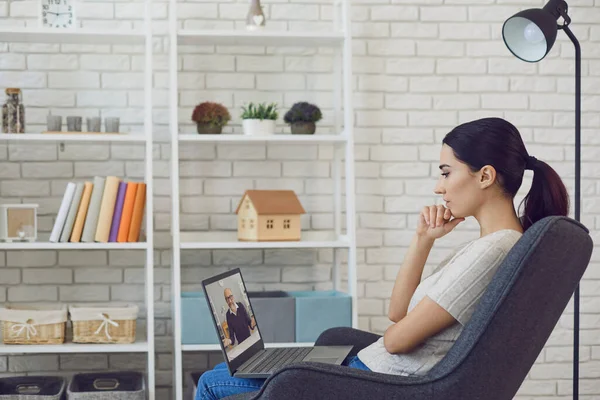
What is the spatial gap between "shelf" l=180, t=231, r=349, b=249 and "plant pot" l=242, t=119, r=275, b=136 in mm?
413

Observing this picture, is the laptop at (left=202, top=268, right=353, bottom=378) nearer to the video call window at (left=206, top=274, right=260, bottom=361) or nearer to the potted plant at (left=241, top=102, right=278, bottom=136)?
the video call window at (left=206, top=274, right=260, bottom=361)

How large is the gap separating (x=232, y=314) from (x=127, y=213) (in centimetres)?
92

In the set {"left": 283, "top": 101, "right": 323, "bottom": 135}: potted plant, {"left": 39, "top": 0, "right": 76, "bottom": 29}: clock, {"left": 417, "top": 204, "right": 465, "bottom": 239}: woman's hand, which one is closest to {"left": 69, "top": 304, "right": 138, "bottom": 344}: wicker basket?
{"left": 283, "top": 101, "right": 323, "bottom": 135}: potted plant

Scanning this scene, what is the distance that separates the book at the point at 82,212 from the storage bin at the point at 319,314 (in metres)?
0.84

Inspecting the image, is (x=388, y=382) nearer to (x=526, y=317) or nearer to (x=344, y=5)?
(x=526, y=317)

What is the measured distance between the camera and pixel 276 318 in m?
3.04

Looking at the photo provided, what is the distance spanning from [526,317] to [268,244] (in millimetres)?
1444

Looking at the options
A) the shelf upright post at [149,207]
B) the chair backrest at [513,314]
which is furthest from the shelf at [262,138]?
the chair backrest at [513,314]

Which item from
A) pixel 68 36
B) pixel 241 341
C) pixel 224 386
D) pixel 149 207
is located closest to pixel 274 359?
pixel 241 341

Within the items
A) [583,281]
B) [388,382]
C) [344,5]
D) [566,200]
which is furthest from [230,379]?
[583,281]

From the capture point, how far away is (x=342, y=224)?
354 centimetres

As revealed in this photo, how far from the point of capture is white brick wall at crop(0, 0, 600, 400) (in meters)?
3.34

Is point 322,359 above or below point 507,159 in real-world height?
below

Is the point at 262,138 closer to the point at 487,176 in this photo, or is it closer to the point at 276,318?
the point at 276,318
